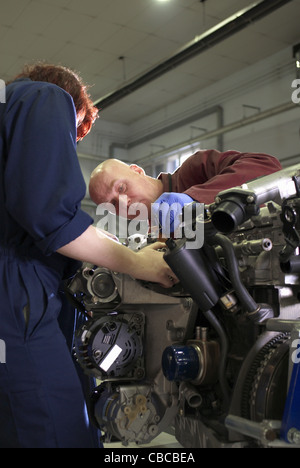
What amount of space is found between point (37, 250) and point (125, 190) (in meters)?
0.96

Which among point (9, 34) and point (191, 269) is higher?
point (9, 34)

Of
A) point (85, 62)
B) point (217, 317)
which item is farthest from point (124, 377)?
point (85, 62)

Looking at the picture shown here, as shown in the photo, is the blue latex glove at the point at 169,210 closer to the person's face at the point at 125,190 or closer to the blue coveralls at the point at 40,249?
the blue coveralls at the point at 40,249

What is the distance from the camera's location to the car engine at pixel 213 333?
1536mm

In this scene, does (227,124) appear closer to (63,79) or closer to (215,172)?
(215,172)

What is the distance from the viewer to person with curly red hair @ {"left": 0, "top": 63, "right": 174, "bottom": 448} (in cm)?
150

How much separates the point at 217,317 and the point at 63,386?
0.64m

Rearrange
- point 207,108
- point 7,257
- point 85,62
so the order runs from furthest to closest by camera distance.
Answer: point 207,108 < point 85,62 < point 7,257

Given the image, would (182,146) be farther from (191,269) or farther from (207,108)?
(191,269)

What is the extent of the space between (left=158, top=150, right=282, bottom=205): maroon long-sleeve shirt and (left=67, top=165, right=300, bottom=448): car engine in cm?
24

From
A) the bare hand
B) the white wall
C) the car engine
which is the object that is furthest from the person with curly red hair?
the white wall

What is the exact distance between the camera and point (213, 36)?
602 cm

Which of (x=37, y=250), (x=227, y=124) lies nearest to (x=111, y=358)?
(x=37, y=250)

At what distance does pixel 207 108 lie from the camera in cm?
951
